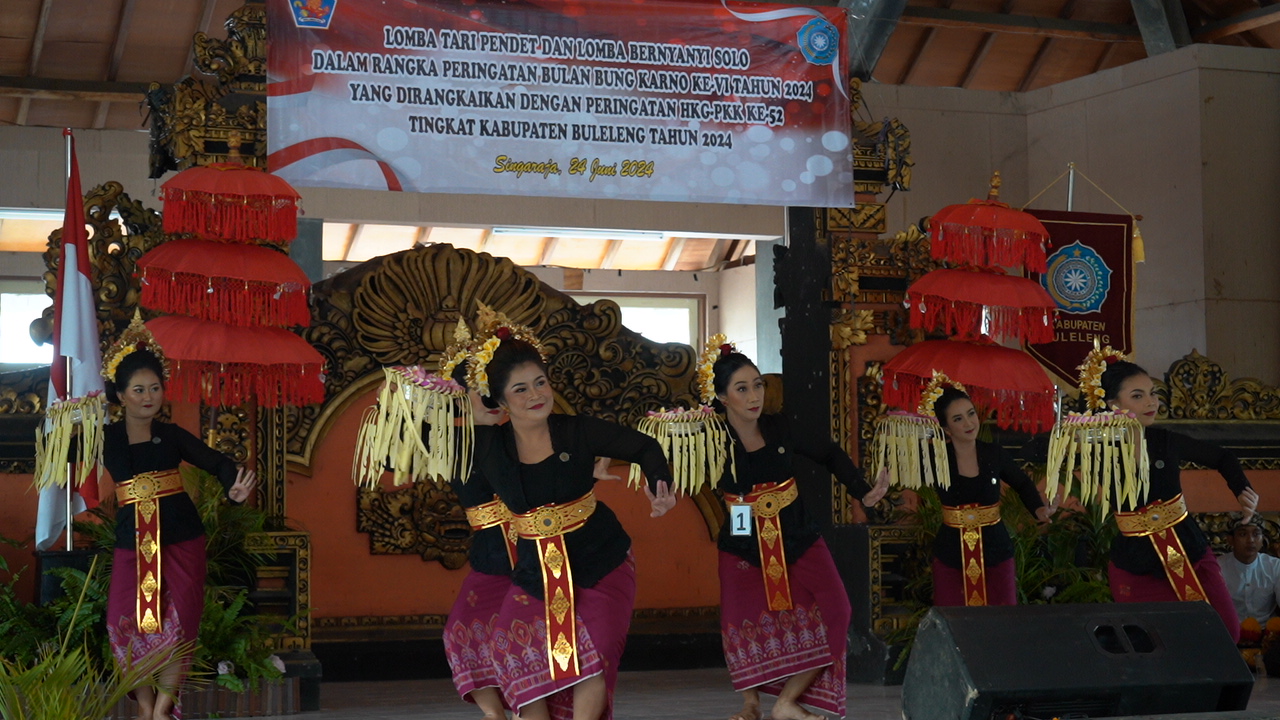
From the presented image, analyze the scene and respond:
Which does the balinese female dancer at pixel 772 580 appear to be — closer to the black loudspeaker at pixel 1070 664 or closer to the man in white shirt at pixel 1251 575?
the black loudspeaker at pixel 1070 664

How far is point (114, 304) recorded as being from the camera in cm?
595

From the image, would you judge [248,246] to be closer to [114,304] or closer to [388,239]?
[114,304]

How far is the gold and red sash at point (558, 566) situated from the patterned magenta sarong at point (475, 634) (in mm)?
399

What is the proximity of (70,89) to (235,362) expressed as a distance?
5436 mm

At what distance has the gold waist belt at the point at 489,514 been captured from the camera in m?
4.71

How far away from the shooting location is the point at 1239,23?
36.2 ft

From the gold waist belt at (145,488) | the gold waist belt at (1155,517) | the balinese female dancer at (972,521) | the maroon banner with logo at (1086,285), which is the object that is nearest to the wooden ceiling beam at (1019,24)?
the maroon banner with logo at (1086,285)

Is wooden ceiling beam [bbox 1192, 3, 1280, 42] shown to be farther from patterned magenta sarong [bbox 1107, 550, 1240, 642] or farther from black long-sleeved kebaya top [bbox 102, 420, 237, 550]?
black long-sleeved kebaya top [bbox 102, 420, 237, 550]

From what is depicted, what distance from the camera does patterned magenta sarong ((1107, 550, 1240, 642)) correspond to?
17.7 ft

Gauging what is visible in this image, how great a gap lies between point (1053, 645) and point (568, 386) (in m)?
3.71

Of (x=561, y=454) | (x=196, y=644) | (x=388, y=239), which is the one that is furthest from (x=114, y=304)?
(x=388, y=239)

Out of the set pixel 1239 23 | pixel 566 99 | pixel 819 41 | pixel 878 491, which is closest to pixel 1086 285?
pixel 819 41

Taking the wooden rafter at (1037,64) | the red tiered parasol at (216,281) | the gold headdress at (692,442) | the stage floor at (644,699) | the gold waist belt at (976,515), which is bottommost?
the stage floor at (644,699)

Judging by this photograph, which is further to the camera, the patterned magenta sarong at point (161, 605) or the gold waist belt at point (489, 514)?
the patterned magenta sarong at point (161, 605)
